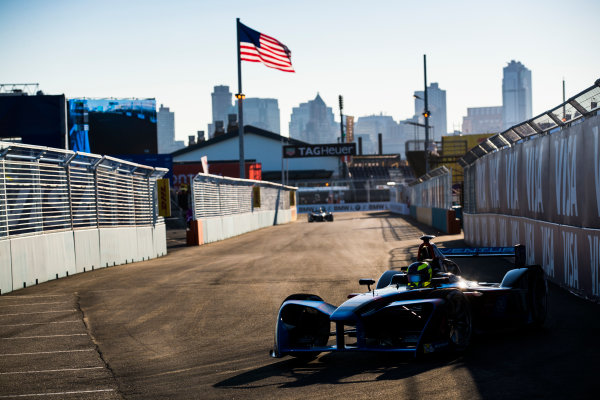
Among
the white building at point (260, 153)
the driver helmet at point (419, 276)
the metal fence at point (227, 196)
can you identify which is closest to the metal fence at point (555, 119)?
the driver helmet at point (419, 276)

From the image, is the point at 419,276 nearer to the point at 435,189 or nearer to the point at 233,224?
the point at 233,224

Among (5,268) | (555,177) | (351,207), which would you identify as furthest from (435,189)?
(351,207)

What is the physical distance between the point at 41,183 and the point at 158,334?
763 cm

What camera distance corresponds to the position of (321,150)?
7762 cm

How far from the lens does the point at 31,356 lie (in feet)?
26.0

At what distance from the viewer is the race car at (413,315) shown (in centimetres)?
691

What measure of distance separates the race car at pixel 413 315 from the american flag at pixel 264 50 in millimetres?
28022

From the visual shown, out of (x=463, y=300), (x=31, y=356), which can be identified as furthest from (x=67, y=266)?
(x=463, y=300)

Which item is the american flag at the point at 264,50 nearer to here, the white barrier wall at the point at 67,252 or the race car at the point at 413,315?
the white barrier wall at the point at 67,252

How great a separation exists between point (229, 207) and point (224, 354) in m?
27.6

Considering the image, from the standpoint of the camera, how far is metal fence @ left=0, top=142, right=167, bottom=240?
45.9 feet

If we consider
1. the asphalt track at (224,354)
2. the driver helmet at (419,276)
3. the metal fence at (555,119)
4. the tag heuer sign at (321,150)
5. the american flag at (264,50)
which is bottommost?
the asphalt track at (224,354)

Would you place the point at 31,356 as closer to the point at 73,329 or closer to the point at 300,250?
the point at 73,329

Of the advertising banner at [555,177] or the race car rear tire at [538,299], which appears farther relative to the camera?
the advertising banner at [555,177]
